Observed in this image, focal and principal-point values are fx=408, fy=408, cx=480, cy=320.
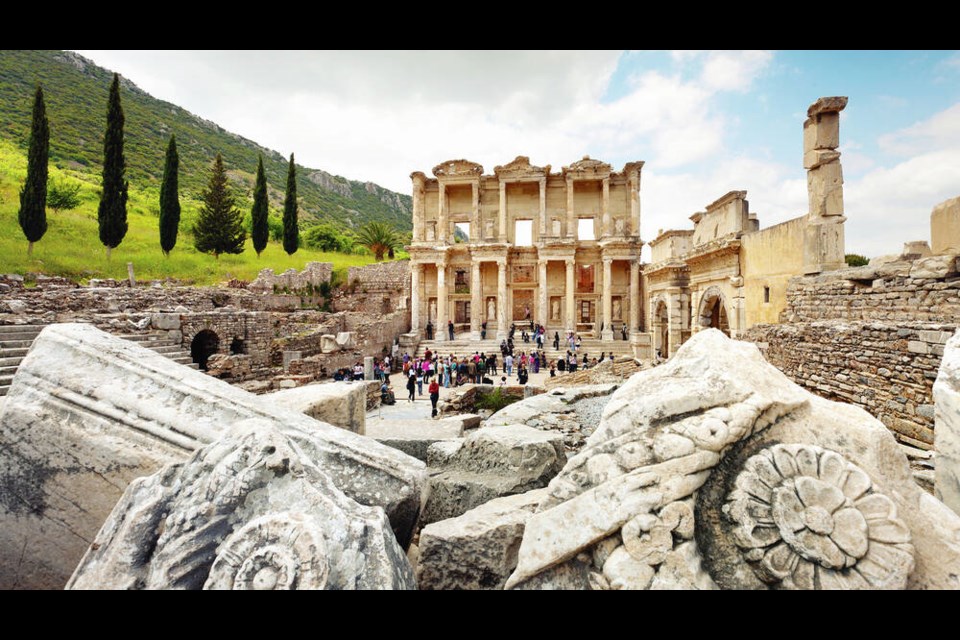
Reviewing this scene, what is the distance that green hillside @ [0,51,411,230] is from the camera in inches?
1563

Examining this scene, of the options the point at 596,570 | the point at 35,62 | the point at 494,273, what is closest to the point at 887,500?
the point at 596,570

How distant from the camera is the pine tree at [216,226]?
30172 millimetres

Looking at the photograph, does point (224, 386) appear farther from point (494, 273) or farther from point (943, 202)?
point (494, 273)

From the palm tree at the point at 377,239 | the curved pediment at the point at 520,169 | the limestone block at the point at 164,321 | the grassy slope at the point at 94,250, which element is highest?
the curved pediment at the point at 520,169

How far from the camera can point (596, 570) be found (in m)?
1.64

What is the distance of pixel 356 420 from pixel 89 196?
3833 centimetres

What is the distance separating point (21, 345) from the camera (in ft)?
27.9

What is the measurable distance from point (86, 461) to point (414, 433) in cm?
267

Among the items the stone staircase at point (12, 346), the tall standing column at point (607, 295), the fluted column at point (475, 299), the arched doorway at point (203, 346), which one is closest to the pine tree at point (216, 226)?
the fluted column at point (475, 299)

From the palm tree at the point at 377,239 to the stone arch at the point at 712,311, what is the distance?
30.6 metres

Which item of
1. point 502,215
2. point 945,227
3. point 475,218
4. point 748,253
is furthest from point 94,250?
point 945,227

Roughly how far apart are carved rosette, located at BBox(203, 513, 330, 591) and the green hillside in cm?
3474

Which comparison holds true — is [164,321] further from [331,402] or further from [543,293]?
[543,293]

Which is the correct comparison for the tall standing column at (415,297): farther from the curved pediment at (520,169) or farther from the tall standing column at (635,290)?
the tall standing column at (635,290)
